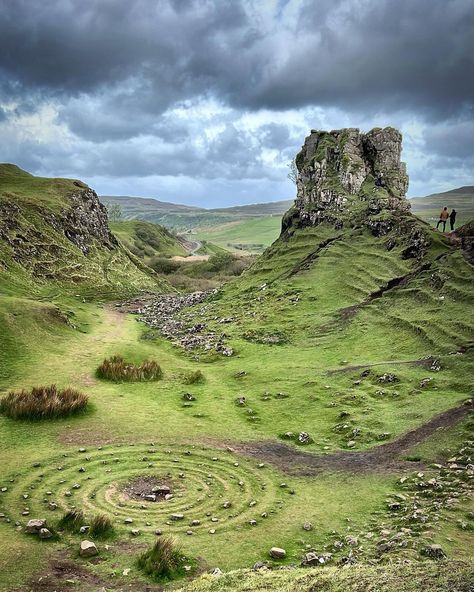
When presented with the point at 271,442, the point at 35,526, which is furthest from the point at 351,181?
the point at 35,526

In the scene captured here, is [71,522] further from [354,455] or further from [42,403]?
[354,455]

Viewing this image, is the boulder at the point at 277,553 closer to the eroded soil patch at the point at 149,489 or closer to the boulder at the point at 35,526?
the eroded soil patch at the point at 149,489

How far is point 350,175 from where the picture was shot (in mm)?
80188

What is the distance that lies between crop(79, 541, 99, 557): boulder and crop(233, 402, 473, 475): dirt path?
10.00 m

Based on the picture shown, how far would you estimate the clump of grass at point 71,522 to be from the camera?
704 inches

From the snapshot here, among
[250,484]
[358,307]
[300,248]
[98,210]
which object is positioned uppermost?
[98,210]

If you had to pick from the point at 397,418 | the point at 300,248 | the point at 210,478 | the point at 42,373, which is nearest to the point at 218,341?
the point at 42,373

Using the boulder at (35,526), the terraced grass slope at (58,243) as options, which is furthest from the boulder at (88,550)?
the terraced grass slope at (58,243)

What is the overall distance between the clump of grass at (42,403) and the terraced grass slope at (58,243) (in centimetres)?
3225

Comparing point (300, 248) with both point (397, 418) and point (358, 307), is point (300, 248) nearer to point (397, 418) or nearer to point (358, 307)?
point (358, 307)

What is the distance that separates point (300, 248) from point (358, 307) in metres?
26.7

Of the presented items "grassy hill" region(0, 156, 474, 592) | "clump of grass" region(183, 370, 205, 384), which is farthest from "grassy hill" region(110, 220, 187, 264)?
"clump of grass" region(183, 370, 205, 384)

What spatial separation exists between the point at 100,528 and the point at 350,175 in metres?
71.1

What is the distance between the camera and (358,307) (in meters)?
51.6
